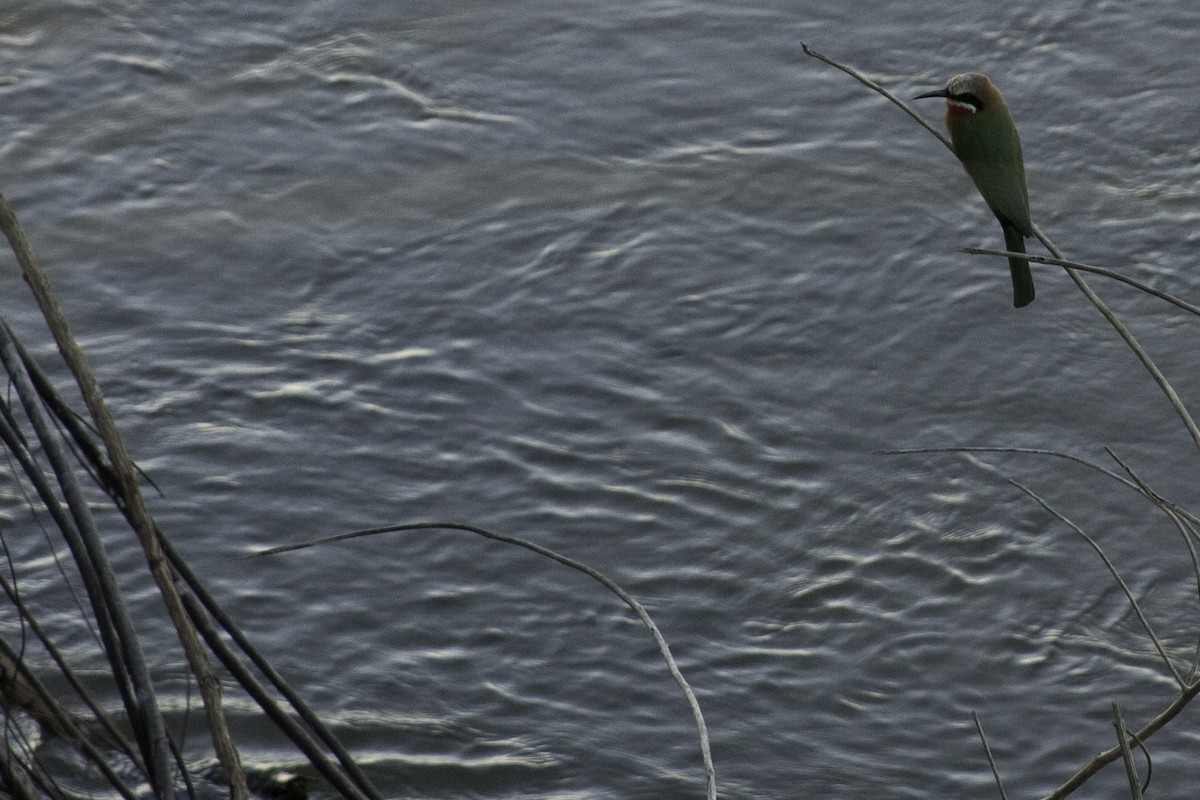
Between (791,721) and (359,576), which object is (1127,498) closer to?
(791,721)

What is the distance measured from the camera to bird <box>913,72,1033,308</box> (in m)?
2.49

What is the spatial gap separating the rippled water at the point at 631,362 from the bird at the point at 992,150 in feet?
4.00

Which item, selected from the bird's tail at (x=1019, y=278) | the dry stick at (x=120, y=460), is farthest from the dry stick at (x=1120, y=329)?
A: the dry stick at (x=120, y=460)

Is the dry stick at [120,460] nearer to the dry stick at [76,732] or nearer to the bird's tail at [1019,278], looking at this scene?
the dry stick at [76,732]

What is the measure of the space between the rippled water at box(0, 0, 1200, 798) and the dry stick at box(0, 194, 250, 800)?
192 centimetres

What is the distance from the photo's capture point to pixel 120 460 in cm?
140

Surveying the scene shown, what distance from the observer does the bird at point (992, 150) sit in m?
2.49

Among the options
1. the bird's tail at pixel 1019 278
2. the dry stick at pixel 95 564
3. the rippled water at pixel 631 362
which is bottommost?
the rippled water at pixel 631 362

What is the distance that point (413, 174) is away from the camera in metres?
5.27

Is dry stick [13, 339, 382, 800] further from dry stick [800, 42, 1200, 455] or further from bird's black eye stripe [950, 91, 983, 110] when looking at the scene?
bird's black eye stripe [950, 91, 983, 110]

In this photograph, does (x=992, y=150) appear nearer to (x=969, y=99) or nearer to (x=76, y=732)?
(x=969, y=99)

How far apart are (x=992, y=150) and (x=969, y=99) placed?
0.10 metres

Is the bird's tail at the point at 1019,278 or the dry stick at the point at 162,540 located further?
the bird's tail at the point at 1019,278

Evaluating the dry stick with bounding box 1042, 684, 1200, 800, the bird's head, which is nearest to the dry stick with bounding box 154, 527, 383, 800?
the dry stick with bounding box 1042, 684, 1200, 800
